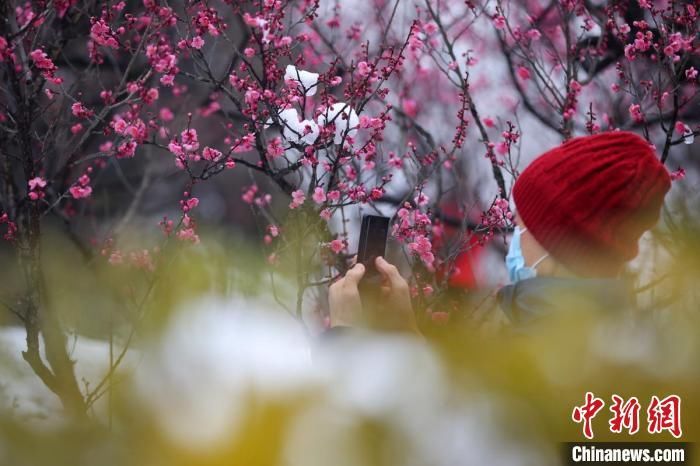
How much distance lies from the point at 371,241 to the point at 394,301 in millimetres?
232

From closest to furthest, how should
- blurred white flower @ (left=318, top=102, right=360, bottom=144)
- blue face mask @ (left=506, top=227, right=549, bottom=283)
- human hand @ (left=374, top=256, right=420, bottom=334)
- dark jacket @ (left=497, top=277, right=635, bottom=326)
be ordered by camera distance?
dark jacket @ (left=497, top=277, right=635, bottom=326) → human hand @ (left=374, top=256, right=420, bottom=334) → blue face mask @ (left=506, top=227, right=549, bottom=283) → blurred white flower @ (left=318, top=102, right=360, bottom=144)

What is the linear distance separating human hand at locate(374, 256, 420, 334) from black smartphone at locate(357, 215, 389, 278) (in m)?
0.02

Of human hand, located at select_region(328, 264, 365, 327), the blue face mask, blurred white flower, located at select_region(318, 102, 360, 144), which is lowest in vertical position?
human hand, located at select_region(328, 264, 365, 327)

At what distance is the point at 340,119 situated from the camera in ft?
13.4

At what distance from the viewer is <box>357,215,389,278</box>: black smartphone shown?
2.29 metres

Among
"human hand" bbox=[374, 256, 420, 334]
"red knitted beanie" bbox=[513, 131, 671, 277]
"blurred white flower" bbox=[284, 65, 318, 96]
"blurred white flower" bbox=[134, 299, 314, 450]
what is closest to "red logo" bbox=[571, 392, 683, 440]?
"blurred white flower" bbox=[134, 299, 314, 450]

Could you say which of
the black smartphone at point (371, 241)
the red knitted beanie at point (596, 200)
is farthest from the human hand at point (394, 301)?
the red knitted beanie at point (596, 200)

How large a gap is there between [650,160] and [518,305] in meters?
0.50

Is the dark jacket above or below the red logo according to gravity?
above

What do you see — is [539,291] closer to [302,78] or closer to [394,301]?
[394,301]

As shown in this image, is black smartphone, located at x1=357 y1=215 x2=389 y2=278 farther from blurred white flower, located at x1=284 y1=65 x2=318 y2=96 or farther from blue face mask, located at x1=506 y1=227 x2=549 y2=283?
blurred white flower, located at x1=284 y1=65 x2=318 y2=96

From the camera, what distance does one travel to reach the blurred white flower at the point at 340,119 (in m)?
3.86

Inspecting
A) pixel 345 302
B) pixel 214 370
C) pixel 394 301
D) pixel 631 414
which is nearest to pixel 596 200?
pixel 394 301
